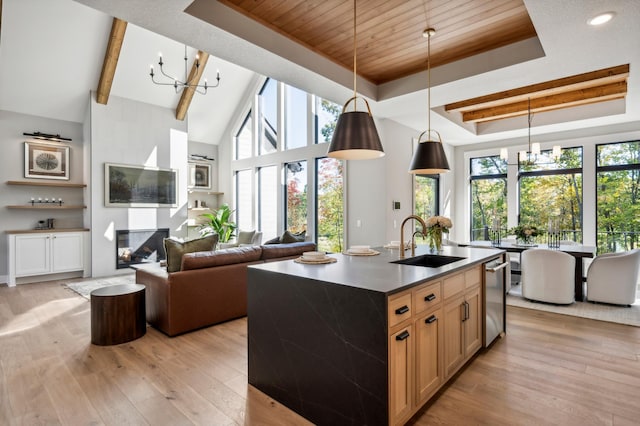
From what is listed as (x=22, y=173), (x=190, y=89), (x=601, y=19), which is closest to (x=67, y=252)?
(x=22, y=173)

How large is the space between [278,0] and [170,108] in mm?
5507

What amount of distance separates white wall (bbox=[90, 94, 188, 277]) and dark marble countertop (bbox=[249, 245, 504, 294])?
17.9 ft

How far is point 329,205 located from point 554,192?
436 centimetres

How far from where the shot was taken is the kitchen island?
1.77 m

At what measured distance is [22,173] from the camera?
20.2ft

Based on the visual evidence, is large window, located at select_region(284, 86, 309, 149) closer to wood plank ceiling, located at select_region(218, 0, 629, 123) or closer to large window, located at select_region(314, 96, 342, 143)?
large window, located at select_region(314, 96, 342, 143)

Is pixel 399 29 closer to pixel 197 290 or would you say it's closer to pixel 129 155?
pixel 197 290

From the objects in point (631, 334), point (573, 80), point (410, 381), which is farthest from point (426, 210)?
point (410, 381)

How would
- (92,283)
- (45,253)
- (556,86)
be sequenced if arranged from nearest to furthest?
(556,86), (92,283), (45,253)

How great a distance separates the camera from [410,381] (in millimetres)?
1925

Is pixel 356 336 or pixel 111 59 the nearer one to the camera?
pixel 356 336

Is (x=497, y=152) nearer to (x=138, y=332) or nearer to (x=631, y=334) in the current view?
(x=631, y=334)

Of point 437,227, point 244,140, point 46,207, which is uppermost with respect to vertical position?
point 244,140

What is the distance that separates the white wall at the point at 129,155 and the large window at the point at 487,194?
259 inches
